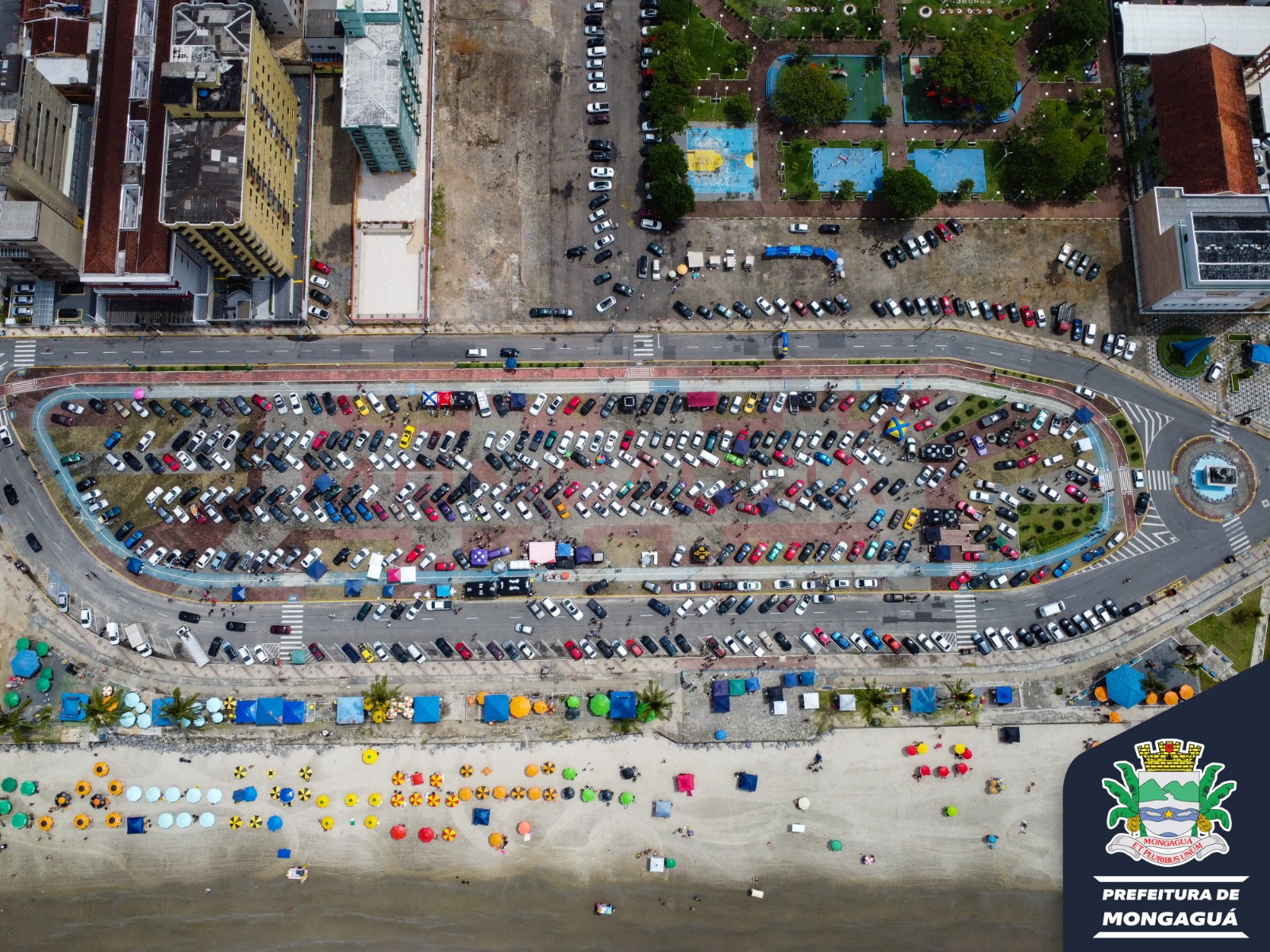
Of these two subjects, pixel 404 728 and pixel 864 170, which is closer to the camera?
pixel 404 728

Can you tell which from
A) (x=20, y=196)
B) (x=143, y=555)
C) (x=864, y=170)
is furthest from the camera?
(x=864, y=170)

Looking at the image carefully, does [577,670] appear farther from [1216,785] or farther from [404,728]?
[1216,785]

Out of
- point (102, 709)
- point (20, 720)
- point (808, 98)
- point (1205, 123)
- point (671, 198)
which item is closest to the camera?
point (102, 709)

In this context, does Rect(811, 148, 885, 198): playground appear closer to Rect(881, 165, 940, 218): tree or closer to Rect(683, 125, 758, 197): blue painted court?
Rect(881, 165, 940, 218): tree

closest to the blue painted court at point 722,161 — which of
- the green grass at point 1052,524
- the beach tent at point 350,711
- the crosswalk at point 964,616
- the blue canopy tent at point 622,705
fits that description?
the green grass at point 1052,524

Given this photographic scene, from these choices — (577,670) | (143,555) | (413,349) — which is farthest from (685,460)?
(143,555)

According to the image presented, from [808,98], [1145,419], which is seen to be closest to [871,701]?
[1145,419]

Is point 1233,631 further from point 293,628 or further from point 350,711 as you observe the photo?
point 293,628
